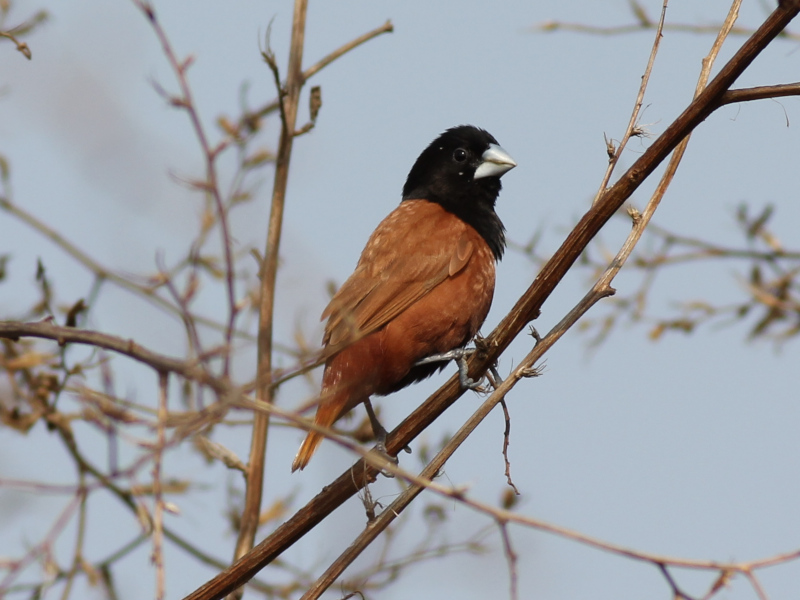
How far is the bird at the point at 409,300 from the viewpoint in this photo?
4766 millimetres

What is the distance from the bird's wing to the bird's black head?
305mm

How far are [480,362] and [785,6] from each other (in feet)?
4.76

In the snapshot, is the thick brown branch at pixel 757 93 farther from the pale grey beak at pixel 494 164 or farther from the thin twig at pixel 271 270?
the pale grey beak at pixel 494 164

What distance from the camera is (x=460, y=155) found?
20.5 feet

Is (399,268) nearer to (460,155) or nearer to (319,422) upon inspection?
(319,422)

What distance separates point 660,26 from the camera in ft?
11.2

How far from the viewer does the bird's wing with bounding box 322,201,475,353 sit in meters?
4.96

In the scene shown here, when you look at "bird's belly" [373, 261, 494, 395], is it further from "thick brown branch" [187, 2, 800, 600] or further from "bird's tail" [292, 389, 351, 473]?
"thick brown branch" [187, 2, 800, 600]

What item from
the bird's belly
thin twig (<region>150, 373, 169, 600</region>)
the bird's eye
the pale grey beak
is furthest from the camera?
the bird's eye

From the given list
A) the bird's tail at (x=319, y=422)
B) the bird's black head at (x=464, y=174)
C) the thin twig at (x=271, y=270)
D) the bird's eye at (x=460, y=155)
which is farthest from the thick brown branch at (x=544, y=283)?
the bird's eye at (x=460, y=155)

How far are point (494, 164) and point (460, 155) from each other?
26 cm

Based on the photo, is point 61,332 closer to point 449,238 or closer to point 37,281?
point 37,281

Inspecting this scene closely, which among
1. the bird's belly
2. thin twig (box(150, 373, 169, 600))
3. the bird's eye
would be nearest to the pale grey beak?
the bird's eye

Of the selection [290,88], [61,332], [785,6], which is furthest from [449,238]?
[61,332]
